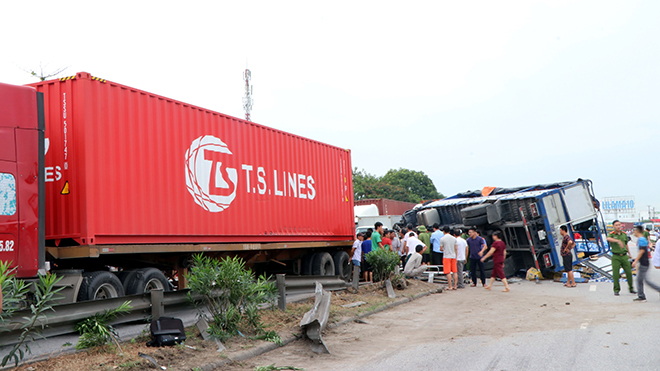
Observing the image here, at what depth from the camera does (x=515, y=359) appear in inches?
219

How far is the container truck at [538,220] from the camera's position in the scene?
1448cm

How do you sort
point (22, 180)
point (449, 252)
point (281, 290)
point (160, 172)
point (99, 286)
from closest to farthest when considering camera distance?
point (22, 180) → point (99, 286) → point (281, 290) → point (160, 172) → point (449, 252)

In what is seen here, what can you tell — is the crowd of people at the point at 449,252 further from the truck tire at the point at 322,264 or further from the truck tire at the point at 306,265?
the truck tire at the point at 306,265

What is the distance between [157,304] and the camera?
22.1 feet

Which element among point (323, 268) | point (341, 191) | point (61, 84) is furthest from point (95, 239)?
point (341, 191)

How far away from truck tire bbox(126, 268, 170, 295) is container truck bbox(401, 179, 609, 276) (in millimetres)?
9758

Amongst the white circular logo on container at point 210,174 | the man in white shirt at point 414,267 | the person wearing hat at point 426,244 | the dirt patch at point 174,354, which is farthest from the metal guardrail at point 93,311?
the person wearing hat at point 426,244

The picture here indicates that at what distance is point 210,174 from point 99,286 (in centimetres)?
296

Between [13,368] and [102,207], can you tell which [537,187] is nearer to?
[102,207]

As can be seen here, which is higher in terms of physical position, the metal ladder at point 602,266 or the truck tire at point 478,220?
the truck tire at point 478,220

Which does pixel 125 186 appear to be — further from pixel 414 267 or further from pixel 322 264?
pixel 414 267

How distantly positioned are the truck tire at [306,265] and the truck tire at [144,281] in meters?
5.29

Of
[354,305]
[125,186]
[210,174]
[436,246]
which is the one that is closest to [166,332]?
[125,186]

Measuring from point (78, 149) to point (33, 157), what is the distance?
2.60 ft
